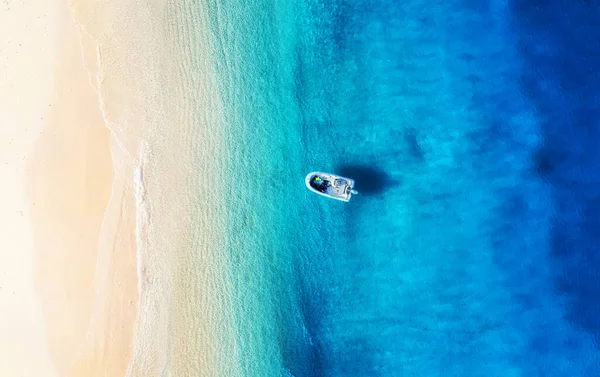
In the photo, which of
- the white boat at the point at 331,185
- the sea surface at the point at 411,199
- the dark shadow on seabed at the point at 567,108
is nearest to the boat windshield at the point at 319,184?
the white boat at the point at 331,185

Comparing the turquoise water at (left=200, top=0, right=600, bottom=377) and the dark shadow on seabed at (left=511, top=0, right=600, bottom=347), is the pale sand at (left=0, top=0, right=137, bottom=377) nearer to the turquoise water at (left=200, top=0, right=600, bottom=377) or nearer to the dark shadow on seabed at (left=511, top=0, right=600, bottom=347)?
the turquoise water at (left=200, top=0, right=600, bottom=377)

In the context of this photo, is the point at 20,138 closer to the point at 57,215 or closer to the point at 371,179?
the point at 57,215

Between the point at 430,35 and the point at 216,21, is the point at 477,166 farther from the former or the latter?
the point at 216,21

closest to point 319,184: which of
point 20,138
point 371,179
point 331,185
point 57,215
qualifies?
point 331,185

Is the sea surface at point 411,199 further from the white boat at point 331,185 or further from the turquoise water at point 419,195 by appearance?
the white boat at point 331,185

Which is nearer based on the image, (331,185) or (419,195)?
(331,185)

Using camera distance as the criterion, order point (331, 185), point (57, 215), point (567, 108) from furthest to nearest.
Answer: point (57, 215)
point (567, 108)
point (331, 185)

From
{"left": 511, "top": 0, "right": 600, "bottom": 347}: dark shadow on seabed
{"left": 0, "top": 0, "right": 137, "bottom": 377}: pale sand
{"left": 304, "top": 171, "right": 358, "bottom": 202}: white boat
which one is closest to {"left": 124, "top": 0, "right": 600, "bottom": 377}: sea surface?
{"left": 511, "top": 0, "right": 600, "bottom": 347}: dark shadow on seabed

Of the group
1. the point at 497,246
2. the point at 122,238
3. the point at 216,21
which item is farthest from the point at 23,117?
the point at 497,246
